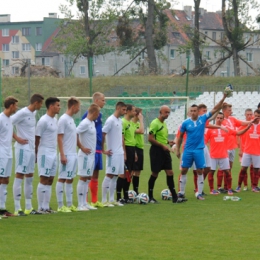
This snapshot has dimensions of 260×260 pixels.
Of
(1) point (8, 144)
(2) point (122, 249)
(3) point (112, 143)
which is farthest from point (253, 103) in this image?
(2) point (122, 249)

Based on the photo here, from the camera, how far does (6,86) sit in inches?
1735

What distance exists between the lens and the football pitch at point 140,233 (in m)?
8.72

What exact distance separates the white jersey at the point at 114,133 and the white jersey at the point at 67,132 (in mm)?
1145

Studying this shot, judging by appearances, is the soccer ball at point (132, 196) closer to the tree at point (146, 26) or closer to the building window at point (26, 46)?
the tree at point (146, 26)

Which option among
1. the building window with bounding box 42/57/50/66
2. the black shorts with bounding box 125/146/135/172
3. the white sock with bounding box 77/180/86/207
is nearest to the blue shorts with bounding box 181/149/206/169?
the black shorts with bounding box 125/146/135/172

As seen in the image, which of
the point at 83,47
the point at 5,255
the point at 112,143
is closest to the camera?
the point at 5,255

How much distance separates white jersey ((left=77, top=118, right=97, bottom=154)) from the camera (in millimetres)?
13000

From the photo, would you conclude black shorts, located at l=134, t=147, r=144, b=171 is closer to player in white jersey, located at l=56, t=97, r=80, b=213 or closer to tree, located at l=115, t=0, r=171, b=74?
player in white jersey, located at l=56, t=97, r=80, b=213

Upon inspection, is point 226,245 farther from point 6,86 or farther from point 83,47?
point 83,47

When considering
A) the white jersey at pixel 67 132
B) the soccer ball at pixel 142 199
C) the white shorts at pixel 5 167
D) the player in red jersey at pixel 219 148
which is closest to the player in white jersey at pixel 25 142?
the white shorts at pixel 5 167

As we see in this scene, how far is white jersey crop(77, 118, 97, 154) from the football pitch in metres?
1.19

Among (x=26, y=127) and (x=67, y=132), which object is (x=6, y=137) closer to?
(x=26, y=127)

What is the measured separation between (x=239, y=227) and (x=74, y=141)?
341 cm

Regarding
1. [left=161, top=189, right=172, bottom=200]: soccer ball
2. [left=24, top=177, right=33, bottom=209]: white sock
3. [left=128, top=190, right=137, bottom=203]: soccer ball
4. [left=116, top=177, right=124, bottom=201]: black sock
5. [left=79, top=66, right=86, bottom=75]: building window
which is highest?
[left=24, top=177, right=33, bottom=209]: white sock
